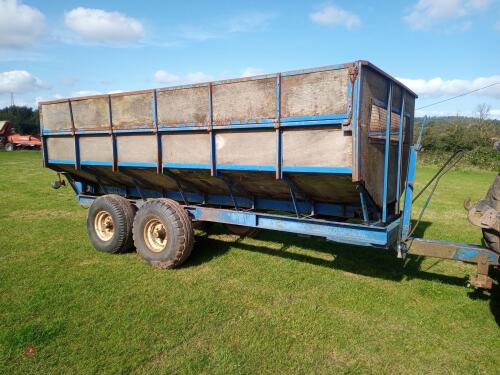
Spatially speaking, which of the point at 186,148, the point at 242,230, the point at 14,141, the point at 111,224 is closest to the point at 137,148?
the point at 186,148

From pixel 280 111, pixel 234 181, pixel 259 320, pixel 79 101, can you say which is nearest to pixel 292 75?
pixel 280 111

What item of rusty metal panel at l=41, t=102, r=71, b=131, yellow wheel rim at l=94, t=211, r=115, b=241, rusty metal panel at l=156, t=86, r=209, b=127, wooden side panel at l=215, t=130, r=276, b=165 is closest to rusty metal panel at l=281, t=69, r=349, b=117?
wooden side panel at l=215, t=130, r=276, b=165

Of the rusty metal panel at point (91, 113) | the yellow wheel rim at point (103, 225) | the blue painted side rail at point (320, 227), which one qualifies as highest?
the rusty metal panel at point (91, 113)

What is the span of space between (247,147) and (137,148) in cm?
199

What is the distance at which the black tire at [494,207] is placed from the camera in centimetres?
355

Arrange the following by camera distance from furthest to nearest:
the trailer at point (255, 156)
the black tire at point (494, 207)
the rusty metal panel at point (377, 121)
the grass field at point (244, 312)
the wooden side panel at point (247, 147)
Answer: the wooden side panel at point (247, 147) < the rusty metal panel at point (377, 121) < the trailer at point (255, 156) < the black tire at point (494, 207) < the grass field at point (244, 312)

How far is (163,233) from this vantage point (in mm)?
5684

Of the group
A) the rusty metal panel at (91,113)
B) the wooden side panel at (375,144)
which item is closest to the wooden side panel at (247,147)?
the wooden side panel at (375,144)

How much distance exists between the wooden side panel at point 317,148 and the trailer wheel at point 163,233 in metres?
1.89

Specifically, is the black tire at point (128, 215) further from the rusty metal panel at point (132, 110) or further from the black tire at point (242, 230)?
the black tire at point (242, 230)

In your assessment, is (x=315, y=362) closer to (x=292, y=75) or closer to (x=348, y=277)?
(x=348, y=277)

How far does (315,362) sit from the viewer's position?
3.36 m

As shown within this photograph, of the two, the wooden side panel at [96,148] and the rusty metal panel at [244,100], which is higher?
the rusty metal panel at [244,100]

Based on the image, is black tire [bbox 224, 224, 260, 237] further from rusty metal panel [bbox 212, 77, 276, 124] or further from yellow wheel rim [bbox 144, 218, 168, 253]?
rusty metal panel [bbox 212, 77, 276, 124]
